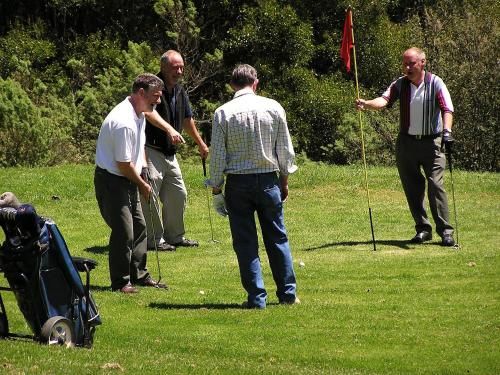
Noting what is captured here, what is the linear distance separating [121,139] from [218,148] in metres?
1.04

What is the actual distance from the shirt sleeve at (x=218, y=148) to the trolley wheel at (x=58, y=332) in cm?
214

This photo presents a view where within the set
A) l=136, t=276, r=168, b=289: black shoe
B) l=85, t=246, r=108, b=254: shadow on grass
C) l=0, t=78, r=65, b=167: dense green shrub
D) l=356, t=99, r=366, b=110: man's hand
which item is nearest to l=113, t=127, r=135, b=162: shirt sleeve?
l=136, t=276, r=168, b=289: black shoe

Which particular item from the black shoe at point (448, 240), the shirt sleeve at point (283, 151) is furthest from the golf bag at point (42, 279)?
the black shoe at point (448, 240)

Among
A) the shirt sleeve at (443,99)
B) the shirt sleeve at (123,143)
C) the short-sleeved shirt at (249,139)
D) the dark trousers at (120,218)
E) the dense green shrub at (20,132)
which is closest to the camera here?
the short-sleeved shirt at (249,139)

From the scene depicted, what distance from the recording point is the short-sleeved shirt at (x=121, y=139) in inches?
420

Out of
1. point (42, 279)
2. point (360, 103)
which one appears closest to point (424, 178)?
point (360, 103)

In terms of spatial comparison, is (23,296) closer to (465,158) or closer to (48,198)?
(48,198)

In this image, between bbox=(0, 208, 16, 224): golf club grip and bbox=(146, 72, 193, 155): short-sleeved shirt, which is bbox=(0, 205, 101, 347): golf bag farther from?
bbox=(146, 72, 193, 155): short-sleeved shirt

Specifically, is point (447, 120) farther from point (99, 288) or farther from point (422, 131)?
point (99, 288)

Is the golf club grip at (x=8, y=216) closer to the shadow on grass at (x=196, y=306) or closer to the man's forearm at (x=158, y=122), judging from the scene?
the shadow on grass at (x=196, y=306)

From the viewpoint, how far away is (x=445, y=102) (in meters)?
13.5

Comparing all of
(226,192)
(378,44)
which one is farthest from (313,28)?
(226,192)

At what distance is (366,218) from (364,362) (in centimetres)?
762

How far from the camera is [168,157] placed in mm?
13672
